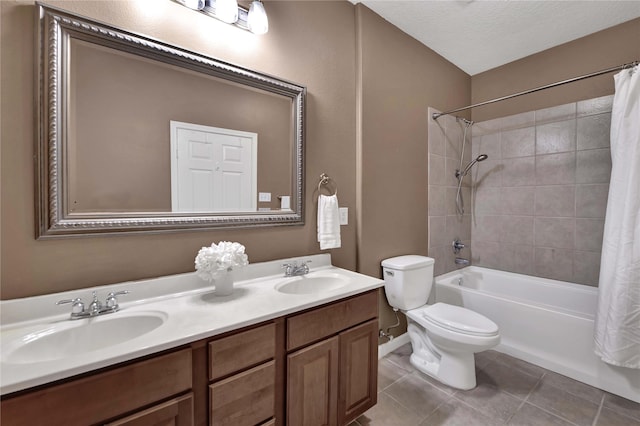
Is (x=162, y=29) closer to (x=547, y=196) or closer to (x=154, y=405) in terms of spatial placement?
(x=154, y=405)

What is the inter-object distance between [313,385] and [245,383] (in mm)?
342

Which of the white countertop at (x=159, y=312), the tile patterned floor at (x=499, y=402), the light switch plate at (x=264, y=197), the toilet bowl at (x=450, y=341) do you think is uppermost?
the light switch plate at (x=264, y=197)

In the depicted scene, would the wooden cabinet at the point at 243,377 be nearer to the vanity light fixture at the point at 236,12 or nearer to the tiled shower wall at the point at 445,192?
the vanity light fixture at the point at 236,12

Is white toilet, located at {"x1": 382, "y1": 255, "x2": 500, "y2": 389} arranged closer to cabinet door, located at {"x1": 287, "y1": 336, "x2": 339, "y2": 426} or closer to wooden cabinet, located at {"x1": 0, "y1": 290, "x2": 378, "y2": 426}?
wooden cabinet, located at {"x1": 0, "y1": 290, "x2": 378, "y2": 426}

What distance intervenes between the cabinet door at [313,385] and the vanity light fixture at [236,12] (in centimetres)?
162

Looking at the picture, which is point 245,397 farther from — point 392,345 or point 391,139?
point 391,139

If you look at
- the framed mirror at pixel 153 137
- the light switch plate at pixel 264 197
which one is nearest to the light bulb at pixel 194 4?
the framed mirror at pixel 153 137

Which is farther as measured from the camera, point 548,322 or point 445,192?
point 445,192

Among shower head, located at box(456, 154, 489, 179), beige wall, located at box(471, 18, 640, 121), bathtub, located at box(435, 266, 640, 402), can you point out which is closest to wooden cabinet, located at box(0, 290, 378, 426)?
bathtub, located at box(435, 266, 640, 402)

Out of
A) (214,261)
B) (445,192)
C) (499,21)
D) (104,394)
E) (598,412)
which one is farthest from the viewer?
(445,192)

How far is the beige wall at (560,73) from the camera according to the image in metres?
2.12

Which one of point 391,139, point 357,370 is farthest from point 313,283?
point 391,139

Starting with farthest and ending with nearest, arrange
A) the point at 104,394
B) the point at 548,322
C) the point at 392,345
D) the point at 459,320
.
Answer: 1. the point at 392,345
2. the point at 548,322
3. the point at 459,320
4. the point at 104,394

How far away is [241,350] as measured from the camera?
0.98m
